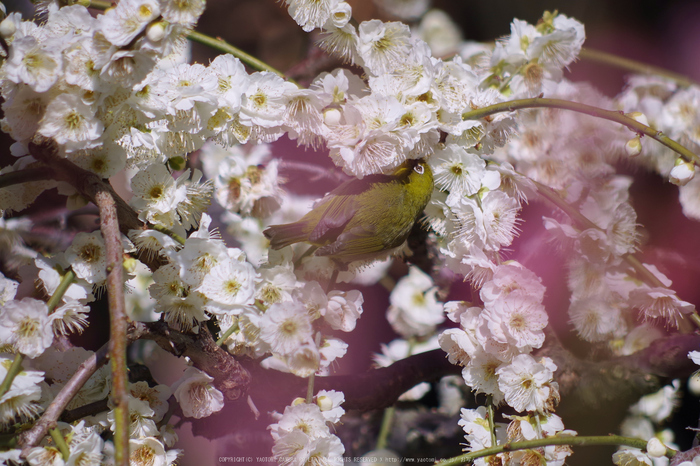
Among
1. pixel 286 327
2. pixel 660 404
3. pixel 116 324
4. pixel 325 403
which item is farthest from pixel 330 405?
pixel 660 404

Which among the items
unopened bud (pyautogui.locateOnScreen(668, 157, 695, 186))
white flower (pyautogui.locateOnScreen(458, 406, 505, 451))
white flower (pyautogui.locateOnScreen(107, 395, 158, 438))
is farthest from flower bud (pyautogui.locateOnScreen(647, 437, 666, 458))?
white flower (pyautogui.locateOnScreen(107, 395, 158, 438))

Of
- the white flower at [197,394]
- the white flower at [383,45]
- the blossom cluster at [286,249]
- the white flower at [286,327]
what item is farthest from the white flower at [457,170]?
the white flower at [197,394]

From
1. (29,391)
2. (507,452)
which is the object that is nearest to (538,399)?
(507,452)

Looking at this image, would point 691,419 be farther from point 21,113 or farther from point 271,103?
point 21,113

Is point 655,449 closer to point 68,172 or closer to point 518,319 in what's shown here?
point 518,319

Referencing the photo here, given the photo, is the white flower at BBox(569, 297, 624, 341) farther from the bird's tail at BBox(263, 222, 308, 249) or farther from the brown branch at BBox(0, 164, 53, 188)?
the brown branch at BBox(0, 164, 53, 188)

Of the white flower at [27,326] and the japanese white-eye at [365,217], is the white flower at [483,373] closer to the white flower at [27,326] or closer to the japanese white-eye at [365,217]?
the japanese white-eye at [365,217]
